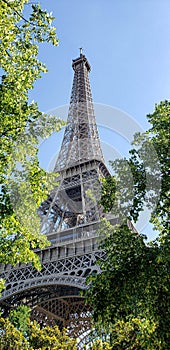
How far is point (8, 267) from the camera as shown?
24.5 meters

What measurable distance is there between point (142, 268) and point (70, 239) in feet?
54.3

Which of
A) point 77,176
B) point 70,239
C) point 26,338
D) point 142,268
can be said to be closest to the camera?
point 142,268

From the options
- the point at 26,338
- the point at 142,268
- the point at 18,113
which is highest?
the point at 18,113

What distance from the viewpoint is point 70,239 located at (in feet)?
Answer: 79.3

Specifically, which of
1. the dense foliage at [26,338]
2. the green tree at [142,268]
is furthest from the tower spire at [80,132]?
the green tree at [142,268]

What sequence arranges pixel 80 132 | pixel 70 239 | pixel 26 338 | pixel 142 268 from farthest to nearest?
pixel 80 132, pixel 70 239, pixel 26 338, pixel 142 268

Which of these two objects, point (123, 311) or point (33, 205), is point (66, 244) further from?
point (123, 311)

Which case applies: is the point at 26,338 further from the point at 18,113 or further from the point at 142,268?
the point at 18,113

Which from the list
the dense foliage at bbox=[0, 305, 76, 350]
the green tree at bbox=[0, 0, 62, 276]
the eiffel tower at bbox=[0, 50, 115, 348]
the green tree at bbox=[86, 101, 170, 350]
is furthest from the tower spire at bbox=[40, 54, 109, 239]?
the green tree at bbox=[0, 0, 62, 276]

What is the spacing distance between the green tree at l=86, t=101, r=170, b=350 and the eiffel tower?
396 inches

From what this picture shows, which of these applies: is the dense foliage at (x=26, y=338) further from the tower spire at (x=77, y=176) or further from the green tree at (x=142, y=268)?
the green tree at (x=142, y=268)

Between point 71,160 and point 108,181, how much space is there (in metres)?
23.9

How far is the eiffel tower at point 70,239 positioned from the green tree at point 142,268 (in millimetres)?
10070

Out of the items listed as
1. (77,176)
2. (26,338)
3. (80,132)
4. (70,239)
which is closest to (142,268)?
(26,338)
